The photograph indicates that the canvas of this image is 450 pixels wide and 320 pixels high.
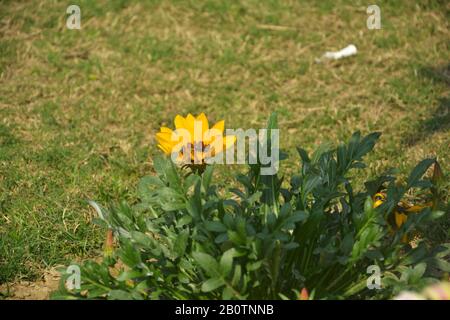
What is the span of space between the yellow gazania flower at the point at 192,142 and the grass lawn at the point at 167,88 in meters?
0.94

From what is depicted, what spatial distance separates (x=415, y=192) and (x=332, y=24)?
7.72ft

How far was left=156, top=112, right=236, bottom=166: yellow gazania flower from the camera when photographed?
9.02 feet

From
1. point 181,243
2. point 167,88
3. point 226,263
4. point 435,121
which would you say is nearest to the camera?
point 226,263

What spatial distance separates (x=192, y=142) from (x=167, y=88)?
228cm

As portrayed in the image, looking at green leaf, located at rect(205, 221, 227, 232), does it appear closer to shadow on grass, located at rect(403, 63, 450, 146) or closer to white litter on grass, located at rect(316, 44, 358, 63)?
shadow on grass, located at rect(403, 63, 450, 146)

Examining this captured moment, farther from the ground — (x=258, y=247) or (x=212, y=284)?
(x=258, y=247)

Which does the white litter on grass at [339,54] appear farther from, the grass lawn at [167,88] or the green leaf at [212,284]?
the green leaf at [212,284]

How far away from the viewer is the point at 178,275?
2.65 metres

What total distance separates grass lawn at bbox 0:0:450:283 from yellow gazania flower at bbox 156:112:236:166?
940mm

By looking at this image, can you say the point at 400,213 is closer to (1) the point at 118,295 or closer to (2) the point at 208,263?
(2) the point at 208,263

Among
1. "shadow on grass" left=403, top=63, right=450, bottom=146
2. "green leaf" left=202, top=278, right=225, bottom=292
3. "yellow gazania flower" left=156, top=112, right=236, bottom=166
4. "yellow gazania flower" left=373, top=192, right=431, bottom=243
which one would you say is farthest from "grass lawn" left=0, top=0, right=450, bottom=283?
"green leaf" left=202, top=278, right=225, bottom=292

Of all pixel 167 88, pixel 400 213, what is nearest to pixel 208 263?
pixel 400 213

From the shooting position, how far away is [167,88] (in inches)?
198
